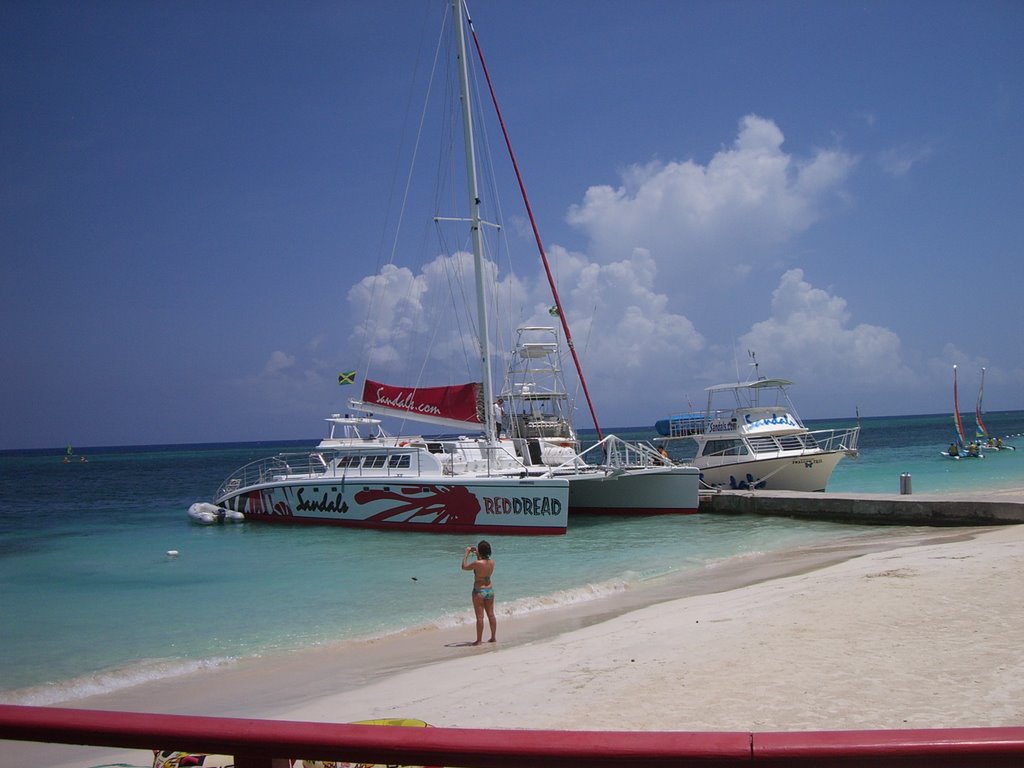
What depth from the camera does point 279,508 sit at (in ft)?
89.1

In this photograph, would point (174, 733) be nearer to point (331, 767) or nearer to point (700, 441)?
point (331, 767)

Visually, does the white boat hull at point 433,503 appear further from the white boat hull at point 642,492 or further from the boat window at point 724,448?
the boat window at point 724,448

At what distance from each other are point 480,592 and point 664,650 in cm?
280

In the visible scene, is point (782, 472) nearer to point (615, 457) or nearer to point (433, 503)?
point (615, 457)

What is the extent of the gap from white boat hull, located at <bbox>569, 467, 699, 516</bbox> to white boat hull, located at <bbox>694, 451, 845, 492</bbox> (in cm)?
471

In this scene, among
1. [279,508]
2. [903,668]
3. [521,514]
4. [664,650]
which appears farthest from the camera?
[279,508]

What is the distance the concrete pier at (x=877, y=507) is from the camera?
20.0m

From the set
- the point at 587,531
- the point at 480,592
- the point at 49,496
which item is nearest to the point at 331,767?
the point at 480,592

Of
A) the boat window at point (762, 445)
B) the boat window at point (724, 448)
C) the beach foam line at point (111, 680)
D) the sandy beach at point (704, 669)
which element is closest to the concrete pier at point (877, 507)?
the boat window at point (762, 445)

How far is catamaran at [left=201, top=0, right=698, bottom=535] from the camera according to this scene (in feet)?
72.9

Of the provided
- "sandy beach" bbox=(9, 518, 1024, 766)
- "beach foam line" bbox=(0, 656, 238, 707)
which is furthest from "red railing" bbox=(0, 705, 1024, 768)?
"beach foam line" bbox=(0, 656, 238, 707)

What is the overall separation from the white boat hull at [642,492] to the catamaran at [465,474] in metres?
0.03

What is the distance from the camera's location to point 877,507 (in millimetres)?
22406

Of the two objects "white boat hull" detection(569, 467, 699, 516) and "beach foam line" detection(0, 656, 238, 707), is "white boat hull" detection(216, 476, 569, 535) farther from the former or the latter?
"beach foam line" detection(0, 656, 238, 707)
